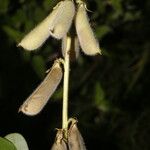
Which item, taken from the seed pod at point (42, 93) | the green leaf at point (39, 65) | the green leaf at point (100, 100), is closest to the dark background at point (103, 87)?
the green leaf at point (100, 100)

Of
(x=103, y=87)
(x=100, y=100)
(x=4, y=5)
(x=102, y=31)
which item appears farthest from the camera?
(x=103, y=87)

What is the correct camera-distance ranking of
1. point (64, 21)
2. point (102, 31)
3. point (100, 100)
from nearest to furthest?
point (64, 21), point (102, 31), point (100, 100)

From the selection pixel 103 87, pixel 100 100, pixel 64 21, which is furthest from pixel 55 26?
pixel 103 87

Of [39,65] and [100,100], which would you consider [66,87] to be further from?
[100,100]

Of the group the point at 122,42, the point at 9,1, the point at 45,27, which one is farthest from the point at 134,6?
the point at 45,27

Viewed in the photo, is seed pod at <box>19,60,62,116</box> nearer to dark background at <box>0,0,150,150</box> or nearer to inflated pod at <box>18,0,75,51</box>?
inflated pod at <box>18,0,75,51</box>

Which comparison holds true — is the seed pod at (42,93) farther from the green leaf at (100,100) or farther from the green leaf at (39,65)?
the green leaf at (100,100)
